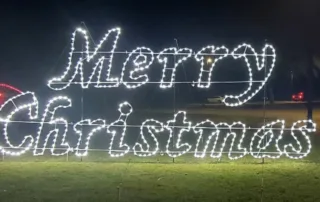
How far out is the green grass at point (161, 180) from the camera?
7.25 meters

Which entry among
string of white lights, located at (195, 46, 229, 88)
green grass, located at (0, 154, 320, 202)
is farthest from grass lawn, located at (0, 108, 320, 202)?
string of white lights, located at (195, 46, 229, 88)

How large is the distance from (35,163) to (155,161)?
235cm

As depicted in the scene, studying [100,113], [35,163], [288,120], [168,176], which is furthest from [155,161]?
[288,120]

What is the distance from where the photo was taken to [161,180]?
27.2ft

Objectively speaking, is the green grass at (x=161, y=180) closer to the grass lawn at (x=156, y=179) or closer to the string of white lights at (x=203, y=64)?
the grass lawn at (x=156, y=179)

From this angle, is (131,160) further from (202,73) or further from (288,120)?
(288,120)

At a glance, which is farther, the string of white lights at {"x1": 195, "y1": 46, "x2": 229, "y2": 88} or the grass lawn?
the string of white lights at {"x1": 195, "y1": 46, "x2": 229, "y2": 88}

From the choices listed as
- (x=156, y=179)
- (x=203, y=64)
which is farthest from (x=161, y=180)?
(x=203, y=64)

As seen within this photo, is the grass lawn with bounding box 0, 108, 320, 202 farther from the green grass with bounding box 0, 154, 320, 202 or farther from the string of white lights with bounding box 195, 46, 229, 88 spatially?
the string of white lights with bounding box 195, 46, 229, 88

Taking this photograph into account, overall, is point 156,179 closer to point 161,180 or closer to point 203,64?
point 161,180

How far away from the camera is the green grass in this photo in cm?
725

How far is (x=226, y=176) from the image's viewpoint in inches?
339

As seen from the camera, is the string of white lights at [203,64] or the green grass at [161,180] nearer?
the green grass at [161,180]

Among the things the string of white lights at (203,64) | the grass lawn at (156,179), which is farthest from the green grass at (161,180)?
the string of white lights at (203,64)
